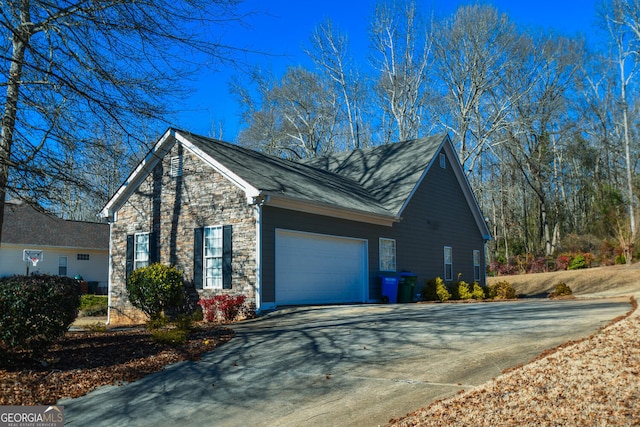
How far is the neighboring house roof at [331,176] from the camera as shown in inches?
622

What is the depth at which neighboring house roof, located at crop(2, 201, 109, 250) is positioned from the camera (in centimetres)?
3014

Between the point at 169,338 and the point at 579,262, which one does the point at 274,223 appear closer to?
the point at 169,338

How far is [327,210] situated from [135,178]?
21.1 feet

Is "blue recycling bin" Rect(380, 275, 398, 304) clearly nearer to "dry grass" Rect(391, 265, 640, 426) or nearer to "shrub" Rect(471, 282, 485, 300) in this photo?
"shrub" Rect(471, 282, 485, 300)

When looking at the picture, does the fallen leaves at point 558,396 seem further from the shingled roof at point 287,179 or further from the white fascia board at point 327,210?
the shingled roof at point 287,179

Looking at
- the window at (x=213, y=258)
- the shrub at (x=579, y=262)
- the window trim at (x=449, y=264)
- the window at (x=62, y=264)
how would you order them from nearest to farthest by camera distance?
the window at (x=213, y=258) → the window trim at (x=449, y=264) → the shrub at (x=579, y=262) → the window at (x=62, y=264)

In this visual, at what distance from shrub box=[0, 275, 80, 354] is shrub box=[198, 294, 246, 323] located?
564cm

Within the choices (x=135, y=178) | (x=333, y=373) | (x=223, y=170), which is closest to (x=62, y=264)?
(x=135, y=178)

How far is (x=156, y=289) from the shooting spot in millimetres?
15406

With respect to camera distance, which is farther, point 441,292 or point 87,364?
point 441,292

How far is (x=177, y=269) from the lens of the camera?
16.5 metres

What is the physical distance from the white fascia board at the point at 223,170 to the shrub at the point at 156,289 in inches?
120

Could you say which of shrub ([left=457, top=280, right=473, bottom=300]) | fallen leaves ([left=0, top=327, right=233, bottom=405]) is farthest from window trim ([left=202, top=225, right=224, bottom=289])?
shrub ([left=457, top=280, right=473, bottom=300])

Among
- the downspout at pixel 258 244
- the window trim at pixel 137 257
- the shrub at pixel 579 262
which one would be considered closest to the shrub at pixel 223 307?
the downspout at pixel 258 244
